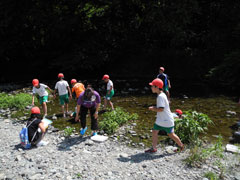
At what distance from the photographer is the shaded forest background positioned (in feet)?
57.3

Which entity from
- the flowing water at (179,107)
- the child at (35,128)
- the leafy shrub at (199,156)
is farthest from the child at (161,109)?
the child at (35,128)

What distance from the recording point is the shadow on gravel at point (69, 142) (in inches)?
258

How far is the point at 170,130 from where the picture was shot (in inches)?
223

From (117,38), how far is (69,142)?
680 inches

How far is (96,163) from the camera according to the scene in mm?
5664

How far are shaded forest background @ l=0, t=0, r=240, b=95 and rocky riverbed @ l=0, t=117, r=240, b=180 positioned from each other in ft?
36.2

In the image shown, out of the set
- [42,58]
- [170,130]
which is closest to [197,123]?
[170,130]

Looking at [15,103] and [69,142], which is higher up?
[15,103]

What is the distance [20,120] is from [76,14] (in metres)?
15.5

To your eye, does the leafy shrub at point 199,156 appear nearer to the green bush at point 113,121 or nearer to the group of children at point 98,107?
the group of children at point 98,107

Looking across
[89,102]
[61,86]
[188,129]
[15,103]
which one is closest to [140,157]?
[188,129]

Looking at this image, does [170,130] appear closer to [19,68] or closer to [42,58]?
[42,58]

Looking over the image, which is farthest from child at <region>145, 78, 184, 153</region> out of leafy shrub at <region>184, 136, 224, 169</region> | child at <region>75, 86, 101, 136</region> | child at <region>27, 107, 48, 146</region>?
child at <region>27, 107, 48, 146</region>

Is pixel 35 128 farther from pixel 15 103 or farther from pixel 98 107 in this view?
pixel 15 103
